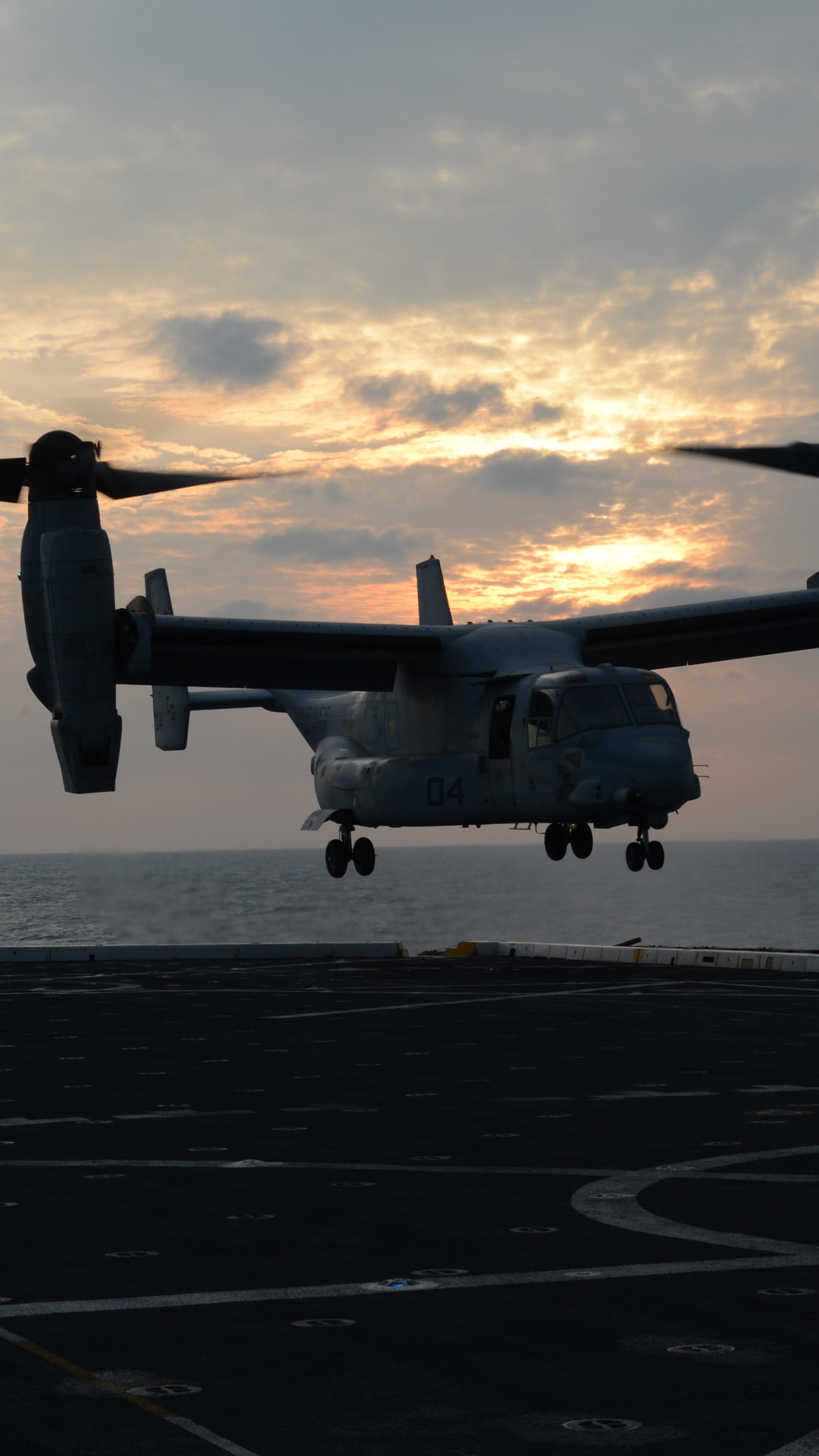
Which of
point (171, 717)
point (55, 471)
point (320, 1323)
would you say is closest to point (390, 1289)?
point (320, 1323)

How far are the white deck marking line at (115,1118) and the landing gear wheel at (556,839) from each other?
75.7 feet

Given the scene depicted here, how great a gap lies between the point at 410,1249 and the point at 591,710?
2563 cm

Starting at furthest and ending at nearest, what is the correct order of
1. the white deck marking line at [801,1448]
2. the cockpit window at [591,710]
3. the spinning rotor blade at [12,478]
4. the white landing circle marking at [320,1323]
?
1. the cockpit window at [591,710]
2. the spinning rotor blade at [12,478]
3. the white landing circle marking at [320,1323]
4. the white deck marking line at [801,1448]

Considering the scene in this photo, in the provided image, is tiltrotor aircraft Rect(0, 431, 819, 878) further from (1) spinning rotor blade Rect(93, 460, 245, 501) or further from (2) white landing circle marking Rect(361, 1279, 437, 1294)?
(2) white landing circle marking Rect(361, 1279, 437, 1294)

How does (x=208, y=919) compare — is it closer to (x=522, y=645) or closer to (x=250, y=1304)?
(x=522, y=645)

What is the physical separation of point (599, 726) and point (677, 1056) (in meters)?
15.9

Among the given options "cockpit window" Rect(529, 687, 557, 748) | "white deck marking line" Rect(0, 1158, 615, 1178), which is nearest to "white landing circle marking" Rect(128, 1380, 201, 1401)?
"white deck marking line" Rect(0, 1158, 615, 1178)

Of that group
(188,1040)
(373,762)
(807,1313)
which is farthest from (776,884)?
(807,1313)

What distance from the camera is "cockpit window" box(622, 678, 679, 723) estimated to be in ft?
110

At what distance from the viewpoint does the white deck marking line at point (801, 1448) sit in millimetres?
5070

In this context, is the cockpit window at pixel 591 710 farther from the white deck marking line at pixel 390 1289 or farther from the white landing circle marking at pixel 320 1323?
the white landing circle marking at pixel 320 1323

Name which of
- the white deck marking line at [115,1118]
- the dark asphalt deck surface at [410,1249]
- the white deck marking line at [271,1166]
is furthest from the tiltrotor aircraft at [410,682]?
the white deck marking line at [271,1166]

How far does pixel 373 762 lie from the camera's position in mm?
39812

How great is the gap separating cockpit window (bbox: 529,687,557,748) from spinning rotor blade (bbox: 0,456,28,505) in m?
12.5
